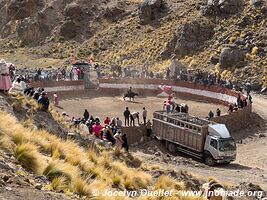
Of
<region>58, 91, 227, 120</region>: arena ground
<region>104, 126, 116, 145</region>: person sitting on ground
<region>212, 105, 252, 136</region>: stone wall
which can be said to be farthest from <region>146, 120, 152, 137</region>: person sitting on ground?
<region>104, 126, 116, 145</region>: person sitting on ground

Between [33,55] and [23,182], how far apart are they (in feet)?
245

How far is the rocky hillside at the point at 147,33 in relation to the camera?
60.4 m

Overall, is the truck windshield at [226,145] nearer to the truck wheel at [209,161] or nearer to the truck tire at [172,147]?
the truck wheel at [209,161]

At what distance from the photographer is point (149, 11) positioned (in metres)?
77.8

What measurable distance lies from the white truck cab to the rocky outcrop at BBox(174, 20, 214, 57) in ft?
122

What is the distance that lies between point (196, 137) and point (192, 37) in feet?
125

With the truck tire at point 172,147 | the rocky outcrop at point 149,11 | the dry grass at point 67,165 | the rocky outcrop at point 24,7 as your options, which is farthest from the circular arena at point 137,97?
the rocky outcrop at point 24,7

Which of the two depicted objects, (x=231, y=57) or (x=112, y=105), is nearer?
(x=112, y=105)

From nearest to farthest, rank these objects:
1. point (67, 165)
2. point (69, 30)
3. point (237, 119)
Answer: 1. point (67, 165)
2. point (237, 119)
3. point (69, 30)

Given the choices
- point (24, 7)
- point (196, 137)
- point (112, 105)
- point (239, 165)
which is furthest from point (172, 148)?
point (24, 7)

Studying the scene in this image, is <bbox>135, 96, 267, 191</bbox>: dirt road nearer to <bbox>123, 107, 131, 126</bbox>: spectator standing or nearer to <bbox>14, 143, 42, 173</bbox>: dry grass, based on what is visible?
<bbox>123, 107, 131, 126</bbox>: spectator standing

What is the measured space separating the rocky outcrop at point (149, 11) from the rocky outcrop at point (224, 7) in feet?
37.9

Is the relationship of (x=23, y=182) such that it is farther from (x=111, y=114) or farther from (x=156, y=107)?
(x=156, y=107)

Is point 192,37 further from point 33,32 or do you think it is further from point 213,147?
point 213,147
